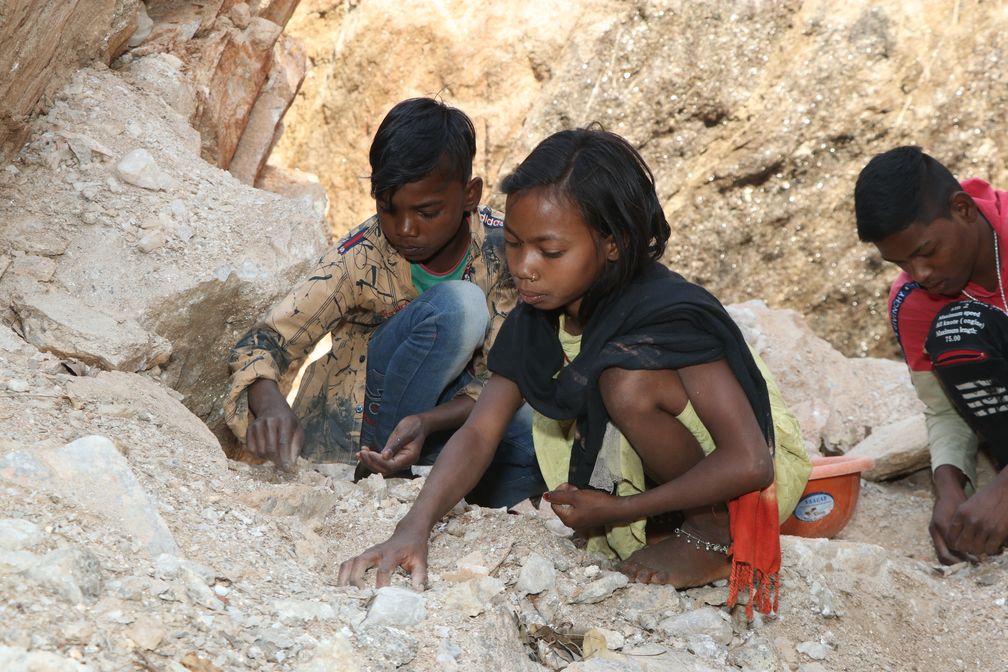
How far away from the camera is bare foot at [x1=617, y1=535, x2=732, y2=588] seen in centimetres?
231

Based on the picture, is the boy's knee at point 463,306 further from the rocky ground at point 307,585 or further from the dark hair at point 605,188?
the dark hair at point 605,188

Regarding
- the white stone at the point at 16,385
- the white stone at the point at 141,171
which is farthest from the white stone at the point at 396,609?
the white stone at the point at 141,171

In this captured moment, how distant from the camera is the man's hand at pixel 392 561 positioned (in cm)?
207

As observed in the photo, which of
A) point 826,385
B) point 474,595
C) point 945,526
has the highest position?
point 474,595

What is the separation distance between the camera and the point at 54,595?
158 centimetres

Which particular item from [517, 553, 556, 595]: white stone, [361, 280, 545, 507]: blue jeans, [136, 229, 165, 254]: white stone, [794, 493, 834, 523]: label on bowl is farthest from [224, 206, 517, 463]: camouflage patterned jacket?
[794, 493, 834, 523]: label on bowl

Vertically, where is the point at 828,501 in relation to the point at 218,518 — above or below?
below

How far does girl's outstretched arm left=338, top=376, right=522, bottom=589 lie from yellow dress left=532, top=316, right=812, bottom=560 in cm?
15

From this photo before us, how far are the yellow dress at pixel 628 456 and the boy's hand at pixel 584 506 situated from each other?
0.07 metres

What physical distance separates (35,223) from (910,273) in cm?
260

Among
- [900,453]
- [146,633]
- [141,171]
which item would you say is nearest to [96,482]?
[146,633]

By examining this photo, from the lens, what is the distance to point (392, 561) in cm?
213

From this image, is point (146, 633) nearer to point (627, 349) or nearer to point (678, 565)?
point (627, 349)

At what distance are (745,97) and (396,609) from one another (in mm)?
4382
